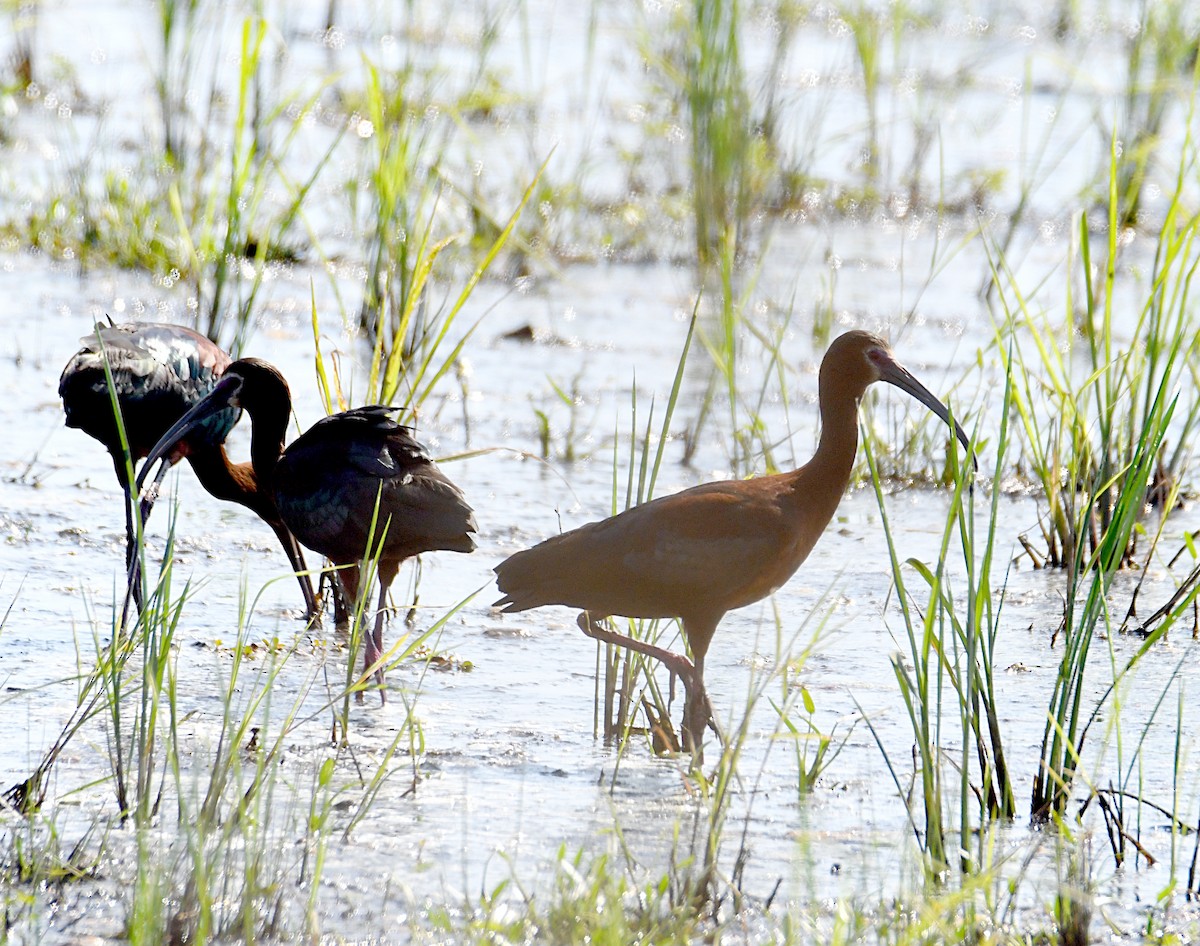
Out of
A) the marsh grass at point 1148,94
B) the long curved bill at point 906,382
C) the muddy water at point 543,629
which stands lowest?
the muddy water at point 543,629

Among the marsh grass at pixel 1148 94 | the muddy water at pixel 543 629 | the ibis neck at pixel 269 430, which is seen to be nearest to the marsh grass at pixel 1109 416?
the muddy water at pixel 543 629

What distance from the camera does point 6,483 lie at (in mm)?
5402

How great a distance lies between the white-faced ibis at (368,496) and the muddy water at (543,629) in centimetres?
24

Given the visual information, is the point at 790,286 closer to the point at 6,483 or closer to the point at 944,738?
the point at 6,483

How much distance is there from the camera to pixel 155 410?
513cm

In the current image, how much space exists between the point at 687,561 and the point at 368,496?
92 centimetres

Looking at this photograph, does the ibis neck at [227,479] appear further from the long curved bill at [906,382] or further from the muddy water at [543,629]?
the long curved bill at [906,382]

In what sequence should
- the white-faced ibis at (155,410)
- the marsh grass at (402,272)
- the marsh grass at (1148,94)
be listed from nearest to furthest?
the marsh grass at (402,272)
the white-faced ibis at (155,410)
the marsh grass at (1148,94)

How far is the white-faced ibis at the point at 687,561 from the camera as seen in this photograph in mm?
3850

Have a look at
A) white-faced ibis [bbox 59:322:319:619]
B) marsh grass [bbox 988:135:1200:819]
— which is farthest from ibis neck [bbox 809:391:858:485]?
white-faced ibis [bbox 59:322:319:619]

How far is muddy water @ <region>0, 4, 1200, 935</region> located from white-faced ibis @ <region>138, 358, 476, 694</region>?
9.6 inches

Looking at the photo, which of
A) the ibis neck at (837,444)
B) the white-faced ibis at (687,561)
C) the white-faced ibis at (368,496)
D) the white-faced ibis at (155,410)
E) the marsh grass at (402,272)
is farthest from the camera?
the white-faced ibis at (155,410)

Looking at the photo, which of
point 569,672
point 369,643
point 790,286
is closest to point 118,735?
point 369,643

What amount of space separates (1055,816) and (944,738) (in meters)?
0.86
